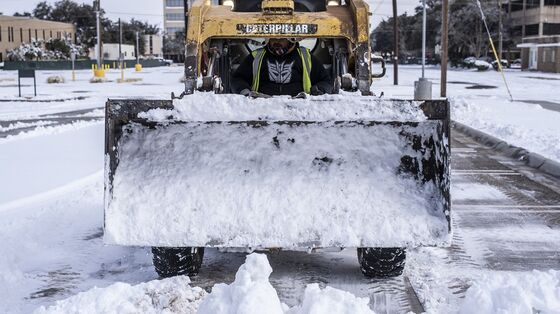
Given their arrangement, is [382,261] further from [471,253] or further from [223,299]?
[223,299]

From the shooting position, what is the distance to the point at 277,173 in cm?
448

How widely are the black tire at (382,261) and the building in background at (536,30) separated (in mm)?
46724

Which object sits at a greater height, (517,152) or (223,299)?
(223,299)

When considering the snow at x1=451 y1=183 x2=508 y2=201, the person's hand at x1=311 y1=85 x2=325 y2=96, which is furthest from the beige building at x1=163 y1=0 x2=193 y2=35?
the person's hand at x1=311 y1=85 x2=325 y2=96

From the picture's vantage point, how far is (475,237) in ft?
19.4

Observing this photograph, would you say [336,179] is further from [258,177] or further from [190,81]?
[190,81]

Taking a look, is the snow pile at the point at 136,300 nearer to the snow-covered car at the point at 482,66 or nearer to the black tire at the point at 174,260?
the black tire at the point at 174,260

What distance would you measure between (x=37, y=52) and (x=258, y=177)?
259 ft

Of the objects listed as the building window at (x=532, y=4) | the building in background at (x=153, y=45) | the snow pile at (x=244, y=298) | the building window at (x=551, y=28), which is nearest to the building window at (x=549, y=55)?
the building window at (x=551, y=28)

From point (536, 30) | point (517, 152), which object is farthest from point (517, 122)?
point (536, 30)

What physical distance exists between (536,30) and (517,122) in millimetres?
61986

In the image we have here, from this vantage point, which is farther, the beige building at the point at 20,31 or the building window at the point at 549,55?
the beige building at the point at 20,31

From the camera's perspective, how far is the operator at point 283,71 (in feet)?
22.8

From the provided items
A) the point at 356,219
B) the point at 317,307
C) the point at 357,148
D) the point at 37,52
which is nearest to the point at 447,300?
the point at 356,219
